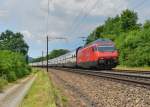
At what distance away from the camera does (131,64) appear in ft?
196

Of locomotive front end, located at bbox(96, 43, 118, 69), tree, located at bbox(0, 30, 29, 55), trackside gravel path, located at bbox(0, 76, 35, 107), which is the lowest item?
trackside gravel path, located at bbox(0, 76, 35, 107)

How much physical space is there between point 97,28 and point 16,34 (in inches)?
1254

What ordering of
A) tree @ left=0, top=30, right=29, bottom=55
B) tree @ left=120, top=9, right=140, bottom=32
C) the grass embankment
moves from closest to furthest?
the grass embankment
tree @ left=120, top=9, right=140, bottom=32
tree @ left=0, top=30, right=29, bottom=55

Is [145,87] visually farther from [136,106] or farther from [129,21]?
[129,21]

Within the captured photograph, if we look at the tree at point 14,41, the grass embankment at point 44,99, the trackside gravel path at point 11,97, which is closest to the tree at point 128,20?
the tree at point 14,41

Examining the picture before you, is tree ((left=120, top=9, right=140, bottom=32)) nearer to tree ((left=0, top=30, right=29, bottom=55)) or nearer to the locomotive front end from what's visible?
tree ((left=0, top=30, right=29, bottom=55))

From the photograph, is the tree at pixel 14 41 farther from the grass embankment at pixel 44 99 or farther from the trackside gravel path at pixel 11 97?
the grass embankment at pixel 44 99

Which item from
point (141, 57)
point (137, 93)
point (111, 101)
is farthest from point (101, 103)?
point (141, 57)

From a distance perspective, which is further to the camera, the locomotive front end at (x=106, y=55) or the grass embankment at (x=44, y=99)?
the locomotive front end at (x=106, y=55)

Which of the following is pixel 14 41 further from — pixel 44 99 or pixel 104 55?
pixel 44 99

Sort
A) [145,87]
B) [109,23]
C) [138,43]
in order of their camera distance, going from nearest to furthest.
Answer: [145,87]
[138,43]
[109,23]

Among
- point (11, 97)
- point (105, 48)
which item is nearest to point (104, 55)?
point (105, 48)

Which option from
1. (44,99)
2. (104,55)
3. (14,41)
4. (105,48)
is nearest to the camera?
(44,99)

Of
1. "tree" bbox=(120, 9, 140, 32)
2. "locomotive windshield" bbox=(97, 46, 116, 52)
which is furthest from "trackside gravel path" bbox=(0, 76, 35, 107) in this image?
"tree" bbox=(120, 9, 140, 32)
